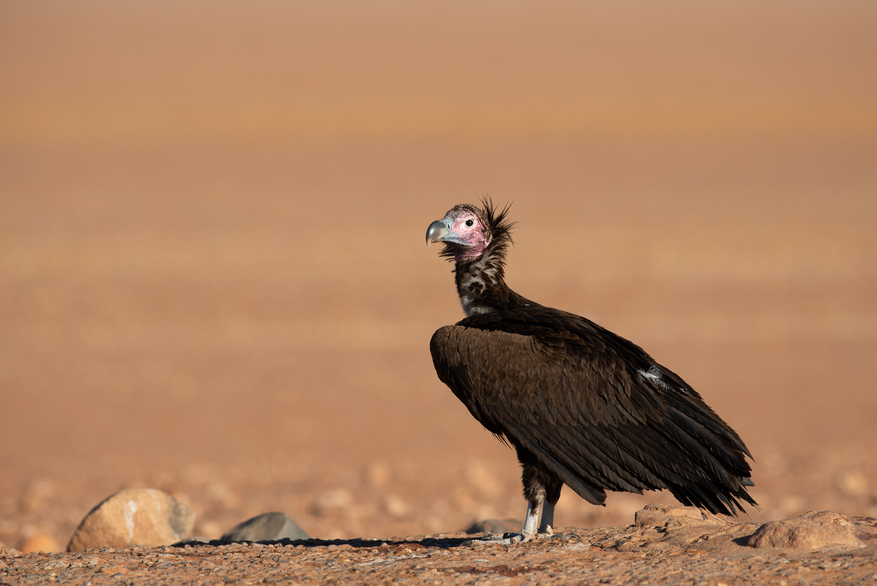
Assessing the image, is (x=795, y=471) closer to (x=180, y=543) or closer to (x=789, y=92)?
(x=180, y=543)

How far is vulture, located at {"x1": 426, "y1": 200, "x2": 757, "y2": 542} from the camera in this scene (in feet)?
20.3

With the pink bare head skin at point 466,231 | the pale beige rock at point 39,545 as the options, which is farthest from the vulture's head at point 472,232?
the pale beige rock at point 39,545

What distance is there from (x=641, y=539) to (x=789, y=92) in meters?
64.4

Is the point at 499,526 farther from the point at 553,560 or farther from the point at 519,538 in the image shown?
the point at 553,560

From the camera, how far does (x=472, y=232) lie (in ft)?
24.1

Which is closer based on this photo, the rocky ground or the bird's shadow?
the rocky ground

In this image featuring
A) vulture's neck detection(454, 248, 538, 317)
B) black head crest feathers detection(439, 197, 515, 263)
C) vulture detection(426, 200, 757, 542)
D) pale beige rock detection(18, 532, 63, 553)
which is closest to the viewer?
vulture detection(426, 200, 757, 542)

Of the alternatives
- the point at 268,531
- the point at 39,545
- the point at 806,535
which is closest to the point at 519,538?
the point at 806,535

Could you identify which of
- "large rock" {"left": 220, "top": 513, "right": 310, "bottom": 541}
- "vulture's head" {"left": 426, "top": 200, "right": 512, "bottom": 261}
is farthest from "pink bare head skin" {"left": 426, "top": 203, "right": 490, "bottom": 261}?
"large rock" {"left": 220, "top": 513, "right": 310, "bottom": 541}

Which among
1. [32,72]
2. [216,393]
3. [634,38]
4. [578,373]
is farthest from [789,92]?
[578,373]

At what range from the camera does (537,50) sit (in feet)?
273

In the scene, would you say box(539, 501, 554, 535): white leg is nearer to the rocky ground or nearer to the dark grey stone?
the rocky ground

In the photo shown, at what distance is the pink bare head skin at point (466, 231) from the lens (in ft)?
23.9

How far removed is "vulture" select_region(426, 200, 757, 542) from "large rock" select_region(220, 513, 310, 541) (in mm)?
2143
